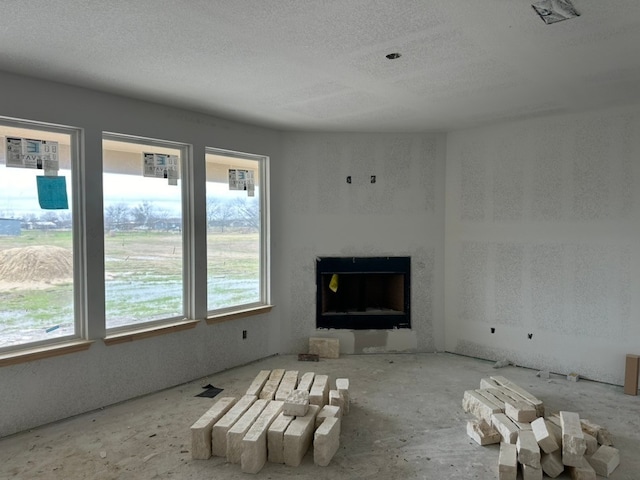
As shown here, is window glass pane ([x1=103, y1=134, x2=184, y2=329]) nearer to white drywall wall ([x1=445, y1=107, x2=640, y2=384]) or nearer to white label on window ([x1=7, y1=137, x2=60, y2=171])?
white label on window ([x1=7, y1=137, x2=60, y2=171])

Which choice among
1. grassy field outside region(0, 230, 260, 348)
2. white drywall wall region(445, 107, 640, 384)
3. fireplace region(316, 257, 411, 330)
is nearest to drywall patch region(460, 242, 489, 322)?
white drywall wall region(445, 107, 640, 384)

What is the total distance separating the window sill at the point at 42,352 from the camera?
10.2 feet

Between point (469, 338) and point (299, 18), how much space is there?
4.15 m

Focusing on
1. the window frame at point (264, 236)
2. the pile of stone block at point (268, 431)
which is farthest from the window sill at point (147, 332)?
the pile of stone block at point (268, 431)

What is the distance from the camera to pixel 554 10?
7.21 feet

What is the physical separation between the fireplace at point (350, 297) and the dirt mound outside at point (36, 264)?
2.67 metres

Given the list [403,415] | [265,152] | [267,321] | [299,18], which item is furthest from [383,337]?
[299,18]

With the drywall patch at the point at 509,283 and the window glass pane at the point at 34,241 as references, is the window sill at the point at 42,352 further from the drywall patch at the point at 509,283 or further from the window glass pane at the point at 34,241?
the drywall patch at the point at 509,283

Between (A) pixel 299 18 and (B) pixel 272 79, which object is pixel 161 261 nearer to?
(B) pixel 272 79

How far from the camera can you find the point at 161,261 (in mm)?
4133

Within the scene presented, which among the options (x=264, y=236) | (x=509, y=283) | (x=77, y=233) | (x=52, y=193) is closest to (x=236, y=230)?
(x=264, y=236)

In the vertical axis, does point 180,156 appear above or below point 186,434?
above

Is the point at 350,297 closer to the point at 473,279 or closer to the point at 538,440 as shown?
the point at 473,279

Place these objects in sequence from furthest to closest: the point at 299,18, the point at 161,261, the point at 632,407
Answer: the point at 161,261 → the point at 632,407 → the point at 299,18
